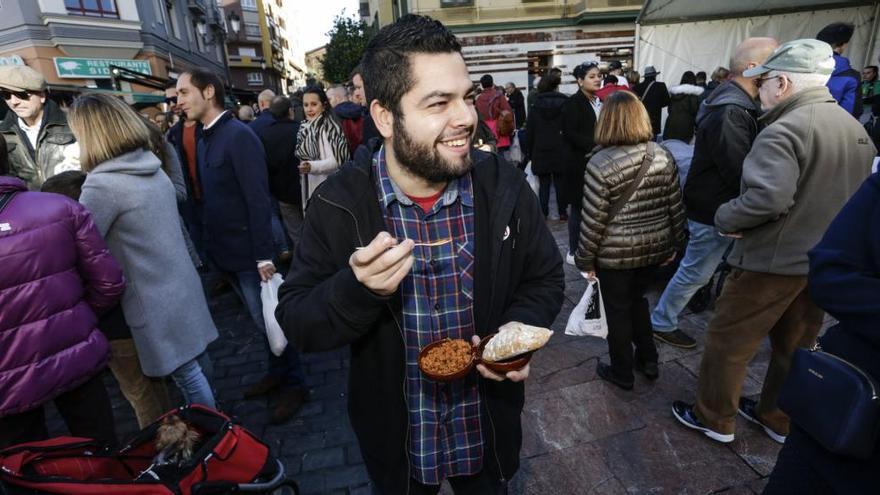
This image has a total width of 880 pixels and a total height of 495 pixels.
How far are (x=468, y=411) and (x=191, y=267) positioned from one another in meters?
2.12

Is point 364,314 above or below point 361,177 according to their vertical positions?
below

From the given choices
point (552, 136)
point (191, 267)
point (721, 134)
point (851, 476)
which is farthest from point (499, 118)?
point (851, 476)

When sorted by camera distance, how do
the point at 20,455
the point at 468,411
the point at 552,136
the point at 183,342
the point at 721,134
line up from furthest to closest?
the point at 552,136
the point at 721,134
the point at 183,342
the point at 468,411
the point at 20,455

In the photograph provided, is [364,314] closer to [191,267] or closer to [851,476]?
[851,476]

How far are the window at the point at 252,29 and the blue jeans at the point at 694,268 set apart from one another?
55411 millimetres

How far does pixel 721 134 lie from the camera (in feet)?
10.4

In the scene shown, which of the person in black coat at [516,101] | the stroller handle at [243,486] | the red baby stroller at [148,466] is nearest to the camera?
the red baby stroller at [148,466]

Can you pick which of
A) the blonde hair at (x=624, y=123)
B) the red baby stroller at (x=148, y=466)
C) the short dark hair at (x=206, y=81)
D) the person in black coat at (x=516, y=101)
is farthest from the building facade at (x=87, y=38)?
the red baby stroller at (x=148, y=466)

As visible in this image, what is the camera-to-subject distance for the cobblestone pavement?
266 centimetres

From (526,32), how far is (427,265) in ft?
67.7

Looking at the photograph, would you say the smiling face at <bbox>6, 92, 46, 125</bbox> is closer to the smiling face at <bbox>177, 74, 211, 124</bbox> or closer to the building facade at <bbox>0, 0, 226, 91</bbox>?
the smiling face at <bbox>177, 74, 211, 124</bbox>

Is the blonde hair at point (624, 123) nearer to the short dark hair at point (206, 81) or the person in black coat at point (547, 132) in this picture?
the short dark hair at point (206, 81)

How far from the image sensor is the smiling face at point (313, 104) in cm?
478

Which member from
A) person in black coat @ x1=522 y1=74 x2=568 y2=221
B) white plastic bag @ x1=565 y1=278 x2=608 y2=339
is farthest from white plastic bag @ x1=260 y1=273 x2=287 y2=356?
person in black coat @ x1=522 y1=74 x2=568 y2=221
